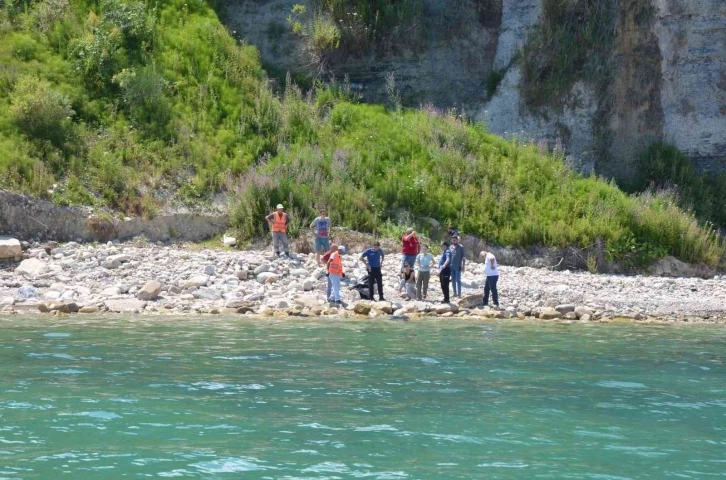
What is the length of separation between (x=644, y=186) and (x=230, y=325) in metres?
14.4

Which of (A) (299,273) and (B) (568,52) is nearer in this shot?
(A) (299,273)

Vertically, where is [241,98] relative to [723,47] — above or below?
below

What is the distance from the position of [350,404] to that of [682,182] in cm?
1816

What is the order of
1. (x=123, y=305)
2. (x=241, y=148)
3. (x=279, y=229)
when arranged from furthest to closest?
(x=241, y=148) < (x=279, y=229) < (x=123, y=305)

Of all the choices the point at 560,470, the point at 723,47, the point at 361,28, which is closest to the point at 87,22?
the point at 361,28

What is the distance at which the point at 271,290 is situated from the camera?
59.9 feet

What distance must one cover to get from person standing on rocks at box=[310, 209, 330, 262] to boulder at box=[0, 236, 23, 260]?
6405 mm

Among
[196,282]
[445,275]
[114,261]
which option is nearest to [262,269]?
[196,282]

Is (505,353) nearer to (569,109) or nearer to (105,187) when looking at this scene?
(105,187)

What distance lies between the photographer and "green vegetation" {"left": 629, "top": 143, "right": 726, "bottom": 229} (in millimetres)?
24328

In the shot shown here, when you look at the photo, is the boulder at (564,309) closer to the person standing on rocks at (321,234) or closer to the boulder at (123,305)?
the person standing on rocks at (321,234)

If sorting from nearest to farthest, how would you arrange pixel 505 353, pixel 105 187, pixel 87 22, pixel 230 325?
pixel 505 353 → pixel 230 325 → pixel 105 187 → pixel 87 22

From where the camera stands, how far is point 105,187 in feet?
71.5

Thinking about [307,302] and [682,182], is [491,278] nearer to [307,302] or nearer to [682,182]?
[307,302]
